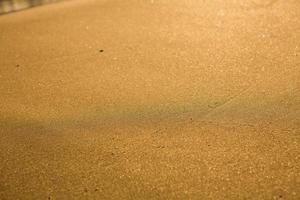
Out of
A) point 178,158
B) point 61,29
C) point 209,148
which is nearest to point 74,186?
point 178,158

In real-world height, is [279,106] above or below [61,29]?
below

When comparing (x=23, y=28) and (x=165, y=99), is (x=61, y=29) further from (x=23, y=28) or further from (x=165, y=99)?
(x=165, y=99)

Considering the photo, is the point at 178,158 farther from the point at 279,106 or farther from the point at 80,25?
the point at 80,25

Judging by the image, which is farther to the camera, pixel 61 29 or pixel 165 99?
pixel 61 29

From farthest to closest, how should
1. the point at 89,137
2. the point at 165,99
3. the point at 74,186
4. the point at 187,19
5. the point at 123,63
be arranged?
the point at 187,19, the point at 123,63, the point at 165,99, the point at 89,137, the point at 74,186

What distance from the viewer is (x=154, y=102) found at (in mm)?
2670

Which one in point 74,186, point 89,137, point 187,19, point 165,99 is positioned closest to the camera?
point 74,186

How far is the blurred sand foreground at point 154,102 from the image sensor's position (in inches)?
84.6

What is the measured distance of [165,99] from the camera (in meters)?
2.68

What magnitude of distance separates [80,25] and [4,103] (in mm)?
1127

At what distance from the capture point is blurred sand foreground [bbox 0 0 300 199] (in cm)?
215

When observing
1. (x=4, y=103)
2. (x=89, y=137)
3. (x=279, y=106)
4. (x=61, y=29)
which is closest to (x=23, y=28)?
(x=61, y=29)

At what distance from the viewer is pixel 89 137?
247 centimetres

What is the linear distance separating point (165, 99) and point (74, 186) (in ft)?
2.69
